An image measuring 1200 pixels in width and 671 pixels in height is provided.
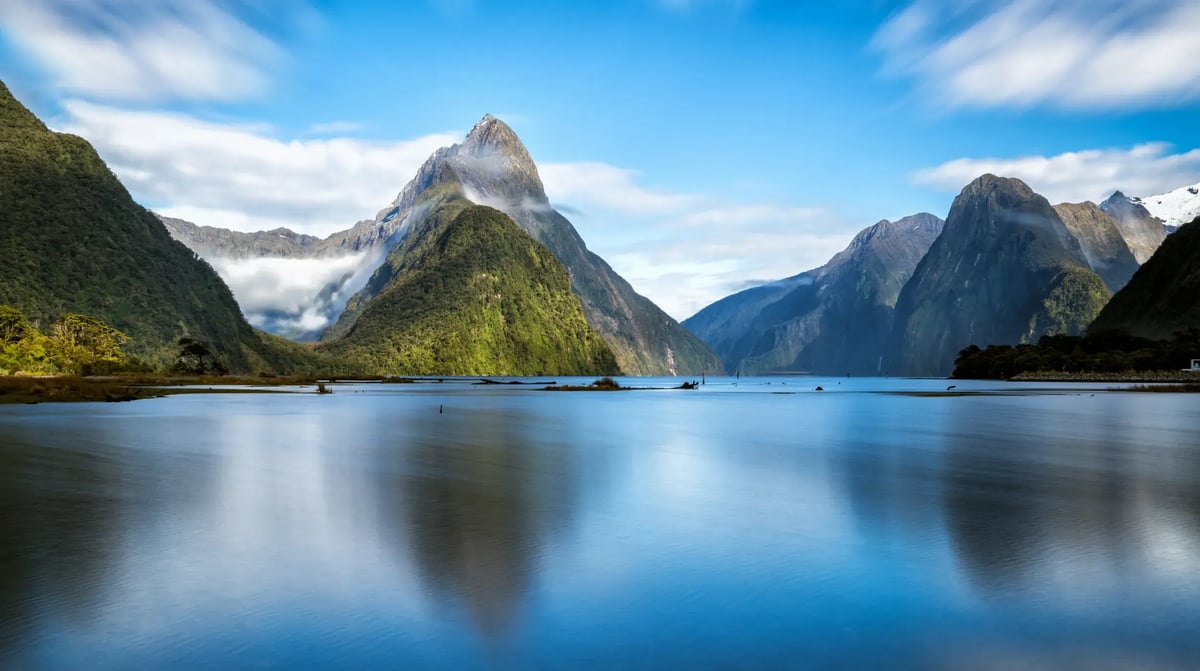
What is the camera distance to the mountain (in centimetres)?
14162

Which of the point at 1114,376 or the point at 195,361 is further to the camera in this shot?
the point at 1114,376

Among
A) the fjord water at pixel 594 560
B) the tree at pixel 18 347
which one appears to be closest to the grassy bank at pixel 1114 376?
the fjord water at pixel 594 560

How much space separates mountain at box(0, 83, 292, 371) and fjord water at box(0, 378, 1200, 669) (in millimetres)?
128358

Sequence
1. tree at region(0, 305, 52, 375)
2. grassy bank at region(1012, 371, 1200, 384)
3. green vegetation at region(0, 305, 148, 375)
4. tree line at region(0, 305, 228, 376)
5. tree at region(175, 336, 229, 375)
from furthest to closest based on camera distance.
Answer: grassy bank at region(1012, 371, 1200, 384) → tree at region(175, 336, 229, 375) → tree line at region(0, 305, 228, 376) → green vegetation at region(0, 305, 148, 375) → tree at region(0, 305, 52, 375)

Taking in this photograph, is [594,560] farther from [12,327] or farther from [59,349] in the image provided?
[59,349]

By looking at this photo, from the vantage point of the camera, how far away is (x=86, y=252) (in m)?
153

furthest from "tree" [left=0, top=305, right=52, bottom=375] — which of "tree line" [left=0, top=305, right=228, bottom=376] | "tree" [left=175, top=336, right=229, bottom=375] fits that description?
"tree" [left=175, top=336, right=229, bottom=375]

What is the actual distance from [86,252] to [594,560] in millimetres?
170474

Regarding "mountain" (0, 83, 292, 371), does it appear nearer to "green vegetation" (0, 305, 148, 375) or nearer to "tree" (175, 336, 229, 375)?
"tree" (175, 336, 229, 375)

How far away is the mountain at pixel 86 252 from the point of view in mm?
141625

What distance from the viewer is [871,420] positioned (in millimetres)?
66188

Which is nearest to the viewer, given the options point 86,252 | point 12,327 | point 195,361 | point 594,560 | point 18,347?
point 594,560

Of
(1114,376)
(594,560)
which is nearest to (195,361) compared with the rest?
(594,560)

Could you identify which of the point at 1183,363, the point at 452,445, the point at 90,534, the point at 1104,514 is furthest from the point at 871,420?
the point at 1183,363
